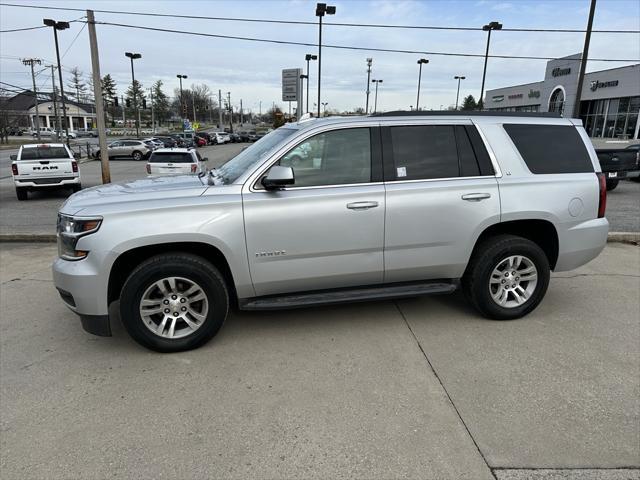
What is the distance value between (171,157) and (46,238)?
8083mm

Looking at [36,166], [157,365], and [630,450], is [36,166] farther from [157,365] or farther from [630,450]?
[630,450]

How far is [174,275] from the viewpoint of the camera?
3.69 metres

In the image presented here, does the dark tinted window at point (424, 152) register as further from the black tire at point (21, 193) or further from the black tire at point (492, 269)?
the black tire at point (21, 193)

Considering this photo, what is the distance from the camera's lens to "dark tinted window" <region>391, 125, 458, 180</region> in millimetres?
4125

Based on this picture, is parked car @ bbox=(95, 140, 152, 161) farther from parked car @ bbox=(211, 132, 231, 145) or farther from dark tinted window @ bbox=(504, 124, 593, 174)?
dark tinted window @ bbox=(504, 124, 593, 174)

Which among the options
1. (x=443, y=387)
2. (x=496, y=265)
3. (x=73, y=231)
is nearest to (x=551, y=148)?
(x=496, y=265)

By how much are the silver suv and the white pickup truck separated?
11.0 m

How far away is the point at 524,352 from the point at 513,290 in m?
0.77

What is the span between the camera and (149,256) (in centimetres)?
383

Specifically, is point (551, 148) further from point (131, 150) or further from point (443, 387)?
point (131, 150)

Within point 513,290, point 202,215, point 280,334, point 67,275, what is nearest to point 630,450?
point 513,290

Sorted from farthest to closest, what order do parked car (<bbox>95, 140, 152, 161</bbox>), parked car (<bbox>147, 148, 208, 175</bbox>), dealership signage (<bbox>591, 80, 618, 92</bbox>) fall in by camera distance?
dealership signage (<bbox>591, 80, 618, 92</bbox>) < parked car (<bbox>95, 140, 152, 161</bbox>) < parked car (<bbox>147, 148, 208, 175</bbox>)

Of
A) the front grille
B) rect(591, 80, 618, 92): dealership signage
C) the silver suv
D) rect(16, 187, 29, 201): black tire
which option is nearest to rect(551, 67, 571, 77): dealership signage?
rect(591, 80, 618, 92): dealership signage

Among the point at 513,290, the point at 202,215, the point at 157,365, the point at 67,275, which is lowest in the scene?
the point at 157,365
